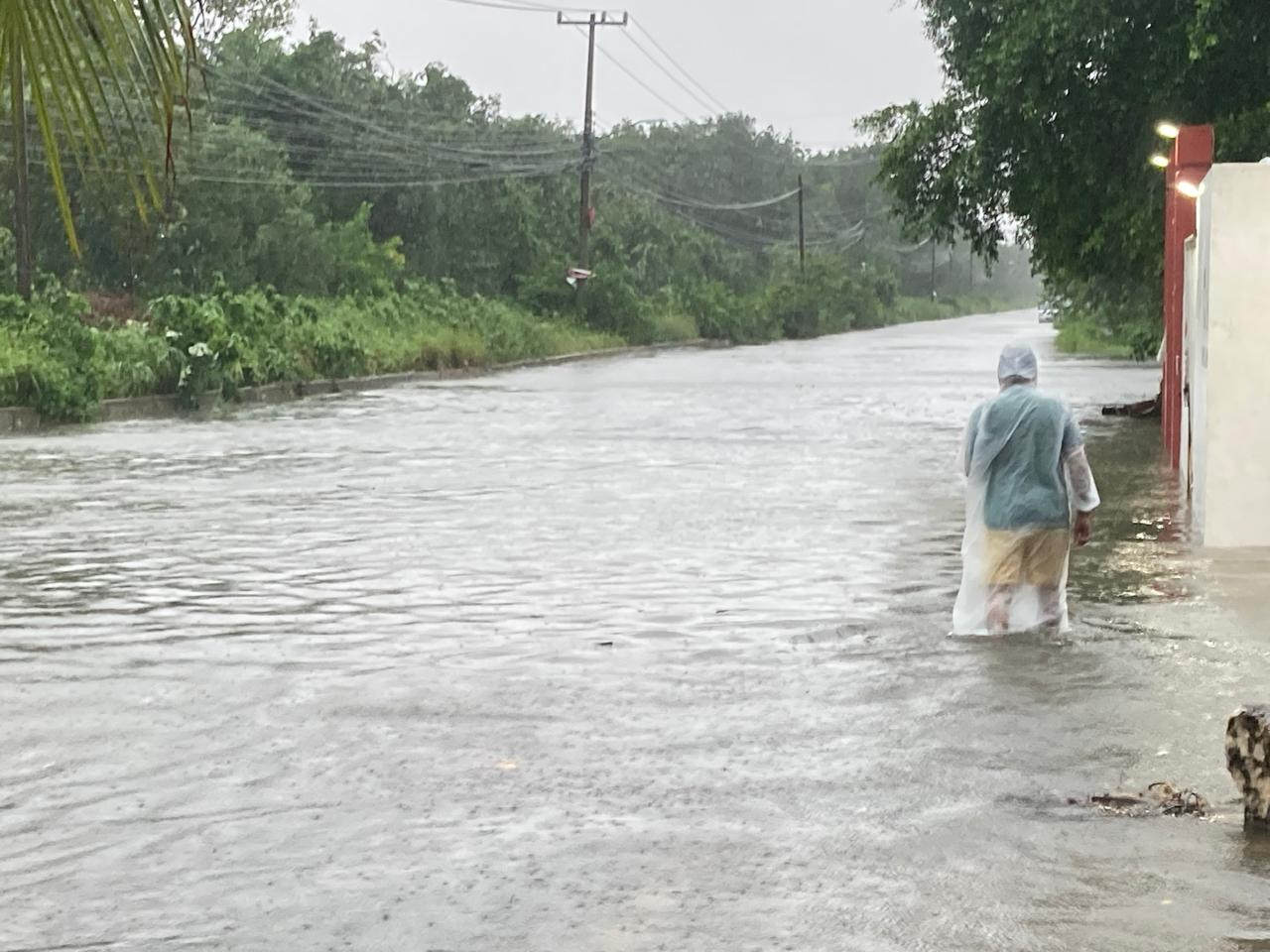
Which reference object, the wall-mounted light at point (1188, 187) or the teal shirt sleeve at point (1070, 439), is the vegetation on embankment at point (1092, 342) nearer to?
the wall-mounted light at point (1188, 187)

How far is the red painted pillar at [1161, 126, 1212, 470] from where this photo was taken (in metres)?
17.8

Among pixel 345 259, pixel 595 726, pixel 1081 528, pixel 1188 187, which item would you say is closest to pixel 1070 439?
pixel 1081 528

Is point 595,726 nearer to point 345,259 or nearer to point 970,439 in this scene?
point 970,439

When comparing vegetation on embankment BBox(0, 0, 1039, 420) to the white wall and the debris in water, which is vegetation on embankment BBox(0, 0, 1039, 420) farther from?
the debris in water

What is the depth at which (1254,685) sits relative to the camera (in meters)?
8.52

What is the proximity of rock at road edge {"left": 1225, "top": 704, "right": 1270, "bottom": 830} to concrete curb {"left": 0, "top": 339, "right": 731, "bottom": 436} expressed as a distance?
2074 centimetres

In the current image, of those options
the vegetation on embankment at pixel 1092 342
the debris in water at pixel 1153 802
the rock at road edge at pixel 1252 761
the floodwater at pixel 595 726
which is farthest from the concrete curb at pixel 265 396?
the rock at road edge at pixel 1252 761

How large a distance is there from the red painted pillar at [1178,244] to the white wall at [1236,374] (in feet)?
13.4

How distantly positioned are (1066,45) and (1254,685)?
51.9ft

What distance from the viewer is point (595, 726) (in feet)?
25.4

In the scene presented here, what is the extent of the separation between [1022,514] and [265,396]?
24.7 meters

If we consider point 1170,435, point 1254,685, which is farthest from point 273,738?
point 1170,435

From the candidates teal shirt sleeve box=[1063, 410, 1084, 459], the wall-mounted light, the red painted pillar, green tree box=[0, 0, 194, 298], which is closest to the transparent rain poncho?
teal shirt sleeve box=[1063, 410, 1084, 459]

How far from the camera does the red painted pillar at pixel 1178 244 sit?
17.8 metres
